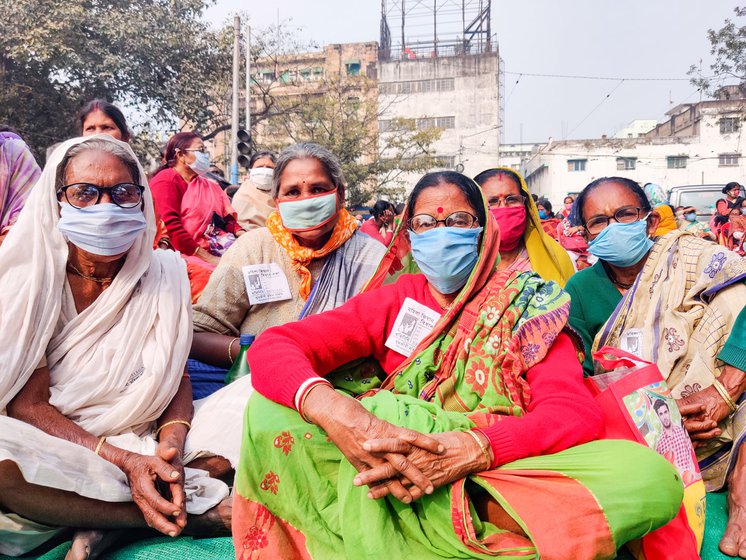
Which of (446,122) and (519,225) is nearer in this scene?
(519,225)

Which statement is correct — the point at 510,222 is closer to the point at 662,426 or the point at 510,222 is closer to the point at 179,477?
the point at 662,426

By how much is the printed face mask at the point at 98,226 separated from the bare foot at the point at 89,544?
39.2 inches

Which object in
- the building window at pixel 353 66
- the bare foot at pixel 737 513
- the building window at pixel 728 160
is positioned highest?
the building window at pixel 353 66

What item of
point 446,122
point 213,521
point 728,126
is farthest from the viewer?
point 446,122

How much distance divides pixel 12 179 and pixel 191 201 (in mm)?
1995

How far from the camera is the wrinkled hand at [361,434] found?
1.63 metres

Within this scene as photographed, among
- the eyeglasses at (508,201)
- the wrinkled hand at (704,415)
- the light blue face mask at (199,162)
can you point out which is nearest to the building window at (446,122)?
the light blue face mask at (199,162)

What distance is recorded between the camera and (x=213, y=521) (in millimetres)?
2146

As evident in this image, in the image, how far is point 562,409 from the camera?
1.80 meters

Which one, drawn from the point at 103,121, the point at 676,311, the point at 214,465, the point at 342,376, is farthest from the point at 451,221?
the point at 103,121

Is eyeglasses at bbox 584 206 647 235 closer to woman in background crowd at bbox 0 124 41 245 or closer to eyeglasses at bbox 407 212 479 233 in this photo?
eyeglasses at bbox 407 212 479 233

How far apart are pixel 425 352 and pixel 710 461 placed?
1339 mm

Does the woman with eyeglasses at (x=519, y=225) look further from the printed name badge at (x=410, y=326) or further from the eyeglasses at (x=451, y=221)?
the printed name badge at (x=410, y=326)

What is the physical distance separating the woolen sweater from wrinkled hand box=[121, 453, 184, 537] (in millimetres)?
440
